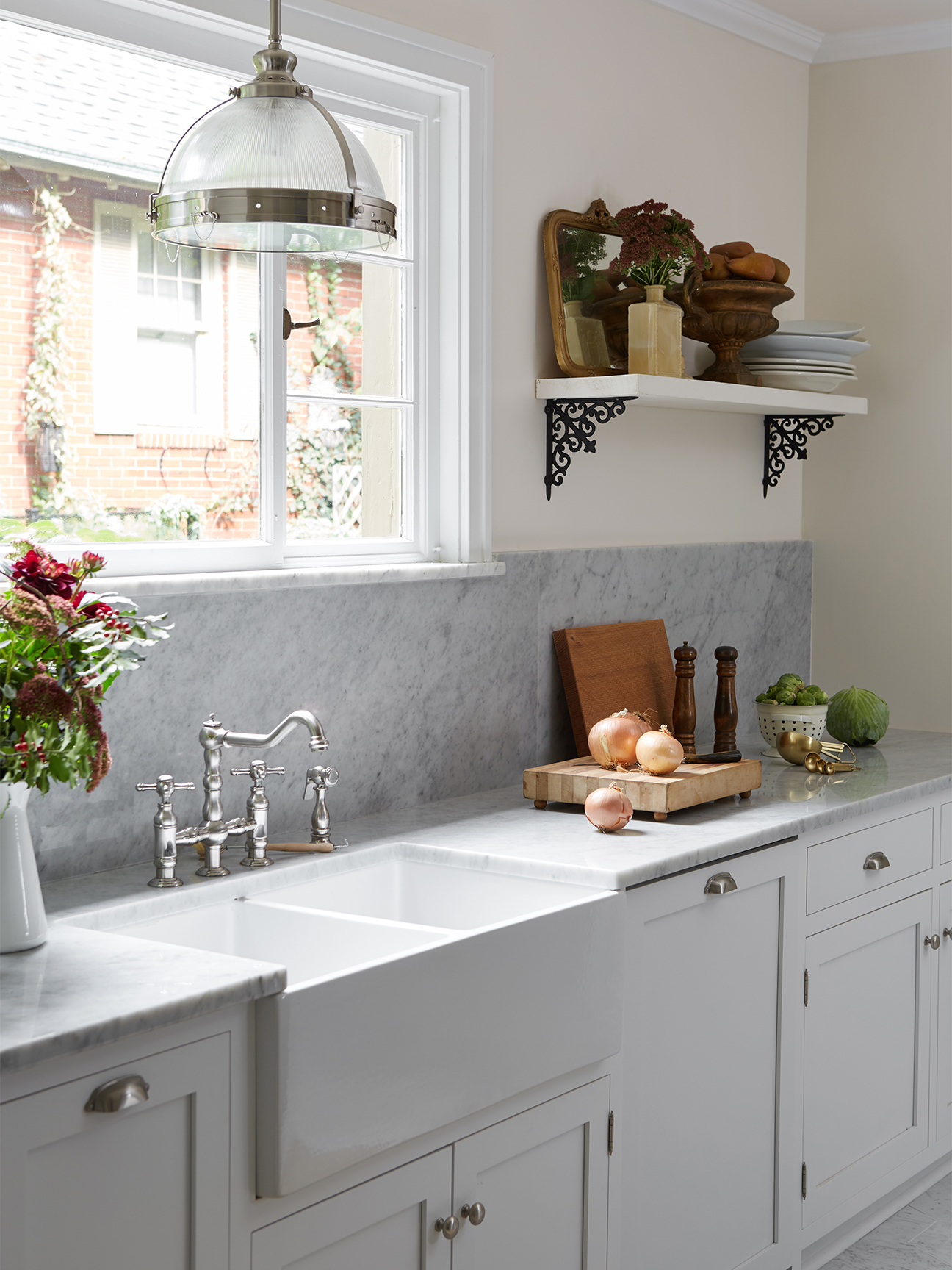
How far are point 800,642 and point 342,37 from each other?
2084mm

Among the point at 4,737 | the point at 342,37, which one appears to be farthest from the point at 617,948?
the point at 342,37

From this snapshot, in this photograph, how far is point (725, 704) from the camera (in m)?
3.05

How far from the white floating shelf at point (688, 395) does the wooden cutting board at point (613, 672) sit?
19.7 inches

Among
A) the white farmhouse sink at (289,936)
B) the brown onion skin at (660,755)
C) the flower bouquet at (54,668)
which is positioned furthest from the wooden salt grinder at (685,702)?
the flower bouquet at (54,668)

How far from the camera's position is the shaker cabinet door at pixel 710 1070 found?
2197mm

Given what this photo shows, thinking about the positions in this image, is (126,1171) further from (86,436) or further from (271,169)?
(86,436)

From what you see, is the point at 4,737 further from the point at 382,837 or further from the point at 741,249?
the point at 741,249

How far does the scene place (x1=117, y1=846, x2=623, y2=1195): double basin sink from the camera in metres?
1.60

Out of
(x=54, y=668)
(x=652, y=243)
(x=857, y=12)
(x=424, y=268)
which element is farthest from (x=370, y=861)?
(x=857, y=12)

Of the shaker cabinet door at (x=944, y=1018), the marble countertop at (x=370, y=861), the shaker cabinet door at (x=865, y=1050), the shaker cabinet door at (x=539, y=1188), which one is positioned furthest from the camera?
the shaker cabinet door at (x=944, y=1018)

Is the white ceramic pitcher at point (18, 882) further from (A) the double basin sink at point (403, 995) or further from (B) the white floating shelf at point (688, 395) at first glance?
(B) the white floating shelf at point (688, 395)

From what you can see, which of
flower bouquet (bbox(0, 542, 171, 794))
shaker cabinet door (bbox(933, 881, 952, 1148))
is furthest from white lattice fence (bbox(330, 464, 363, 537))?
shaker cabinet door (bbox(933, 881, 952, 1148))

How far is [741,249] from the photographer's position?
125 inches

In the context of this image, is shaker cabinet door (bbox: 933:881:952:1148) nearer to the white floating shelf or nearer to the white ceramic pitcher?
the white floating shelf
